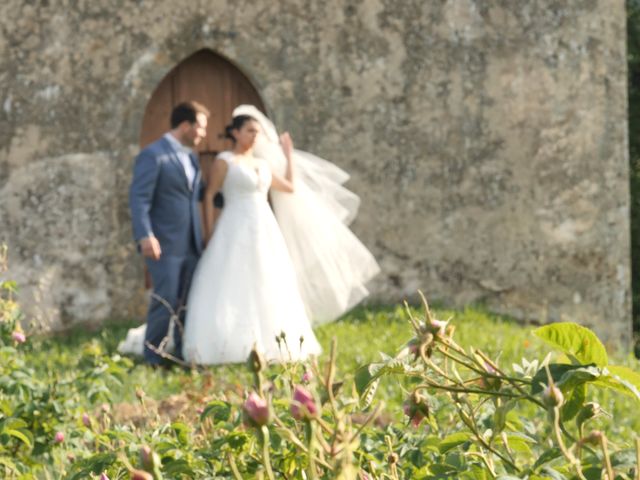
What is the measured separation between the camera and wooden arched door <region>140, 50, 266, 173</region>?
360 inches

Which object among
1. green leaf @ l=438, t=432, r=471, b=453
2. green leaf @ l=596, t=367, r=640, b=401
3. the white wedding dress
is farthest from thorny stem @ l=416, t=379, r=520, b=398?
the white wedding dress

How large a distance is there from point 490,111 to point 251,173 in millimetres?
2922

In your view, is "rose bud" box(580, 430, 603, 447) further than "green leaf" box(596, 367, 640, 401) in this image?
No

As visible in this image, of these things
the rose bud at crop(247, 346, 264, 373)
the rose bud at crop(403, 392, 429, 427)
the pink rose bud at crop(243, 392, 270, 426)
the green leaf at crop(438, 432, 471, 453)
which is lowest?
the green leaf at crop(438, 432, 471, 453)

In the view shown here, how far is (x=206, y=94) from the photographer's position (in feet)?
30.1

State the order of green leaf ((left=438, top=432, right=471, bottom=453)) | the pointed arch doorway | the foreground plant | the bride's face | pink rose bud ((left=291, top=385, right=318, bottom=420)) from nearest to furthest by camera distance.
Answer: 1. pink rose bud ((left=291, top=385, right=318, bottom=420))
2. the foreground plant
3. green leaf ((left=438, top=432, right=471, bottom=453))
4. the bride's face
5. the pointed arch doorway

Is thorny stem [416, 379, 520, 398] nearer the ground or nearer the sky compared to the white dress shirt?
nearer the sky

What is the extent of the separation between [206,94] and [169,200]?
2.11m

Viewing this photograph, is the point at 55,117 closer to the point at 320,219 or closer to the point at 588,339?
the point at 320,219

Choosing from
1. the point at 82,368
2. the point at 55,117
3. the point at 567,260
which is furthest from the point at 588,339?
the point at 567,260

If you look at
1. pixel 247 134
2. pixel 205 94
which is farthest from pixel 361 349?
pixel 205 94

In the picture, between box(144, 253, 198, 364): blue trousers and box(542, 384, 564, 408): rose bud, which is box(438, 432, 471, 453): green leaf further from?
box(144, 253, 198, 364): blue trousers

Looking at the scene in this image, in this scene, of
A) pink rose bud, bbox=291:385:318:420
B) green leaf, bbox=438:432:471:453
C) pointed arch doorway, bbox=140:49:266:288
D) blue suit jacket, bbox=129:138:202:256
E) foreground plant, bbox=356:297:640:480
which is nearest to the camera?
pink rose bud, bbox=291:385:318:420

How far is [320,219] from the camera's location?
7809 mm
